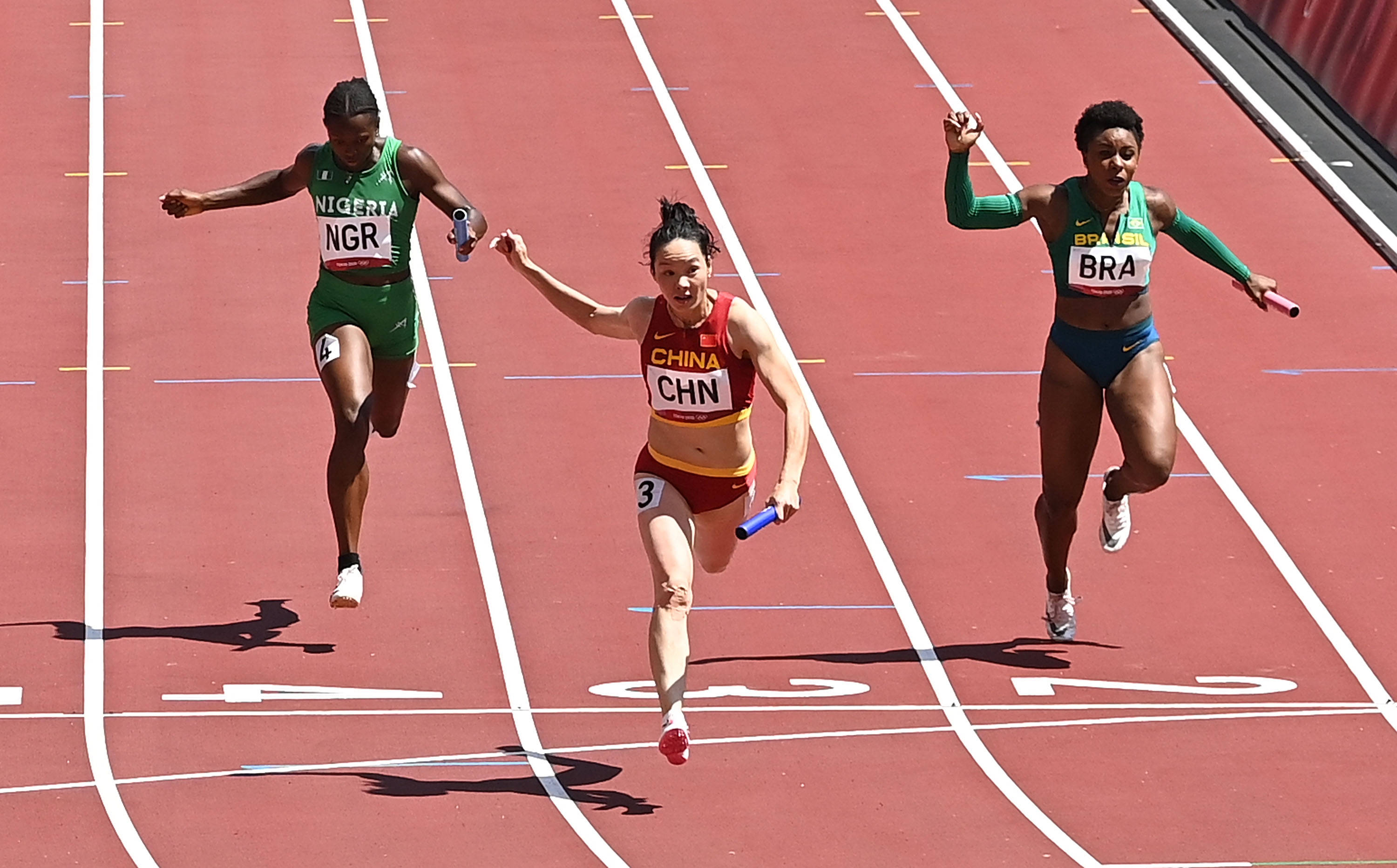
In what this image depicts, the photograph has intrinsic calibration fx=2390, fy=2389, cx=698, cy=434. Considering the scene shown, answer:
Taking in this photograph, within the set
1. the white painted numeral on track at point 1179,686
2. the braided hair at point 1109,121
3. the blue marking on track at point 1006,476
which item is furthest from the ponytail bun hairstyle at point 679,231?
the blue marking on track at point 1006,476

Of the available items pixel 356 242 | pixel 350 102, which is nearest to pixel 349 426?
pixel 356 242

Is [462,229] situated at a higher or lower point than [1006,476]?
higher

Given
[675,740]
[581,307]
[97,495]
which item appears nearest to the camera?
[675,740]

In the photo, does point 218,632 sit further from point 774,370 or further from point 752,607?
point 774,370

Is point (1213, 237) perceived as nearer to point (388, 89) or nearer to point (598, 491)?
point (598, 491)

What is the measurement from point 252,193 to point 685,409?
292 cm

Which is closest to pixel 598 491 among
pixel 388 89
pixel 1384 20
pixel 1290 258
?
pixel 1290 258

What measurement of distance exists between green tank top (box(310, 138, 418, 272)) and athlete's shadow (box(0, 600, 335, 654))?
1.78m

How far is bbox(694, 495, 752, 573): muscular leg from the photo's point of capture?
378 inches

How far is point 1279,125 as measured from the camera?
19641mm

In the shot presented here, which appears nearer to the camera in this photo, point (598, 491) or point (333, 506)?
point (333, 506)

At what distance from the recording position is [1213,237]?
34.9 feet

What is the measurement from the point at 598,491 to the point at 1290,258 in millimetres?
6270

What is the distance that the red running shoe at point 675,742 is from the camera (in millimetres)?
8750
